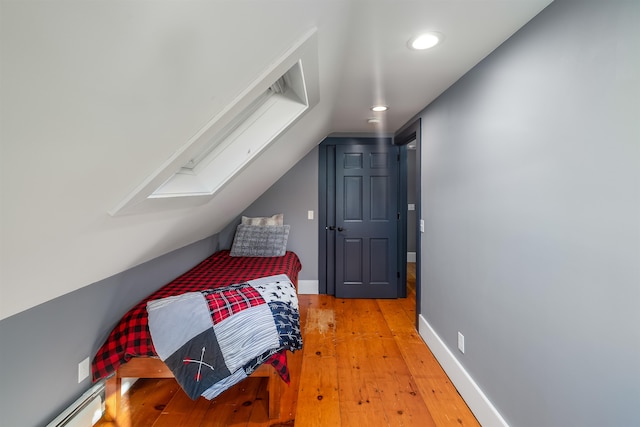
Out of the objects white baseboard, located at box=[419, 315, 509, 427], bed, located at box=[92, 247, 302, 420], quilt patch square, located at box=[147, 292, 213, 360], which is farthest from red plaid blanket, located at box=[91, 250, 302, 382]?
white baseboard, located at box=[419, 315, 509, 427]

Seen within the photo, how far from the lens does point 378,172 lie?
11.4 ft

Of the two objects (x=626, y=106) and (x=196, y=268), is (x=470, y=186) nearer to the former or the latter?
(x=626, y=106)

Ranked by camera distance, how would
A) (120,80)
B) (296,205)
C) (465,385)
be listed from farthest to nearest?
(296,205), (465,385), (120,80)

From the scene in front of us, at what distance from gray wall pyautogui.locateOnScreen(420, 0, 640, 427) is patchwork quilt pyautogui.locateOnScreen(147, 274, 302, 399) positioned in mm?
1142

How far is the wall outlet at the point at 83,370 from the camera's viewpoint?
1451 mm

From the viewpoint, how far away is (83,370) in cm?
147

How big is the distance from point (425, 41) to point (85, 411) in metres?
2.52

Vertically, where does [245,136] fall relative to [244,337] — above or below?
above

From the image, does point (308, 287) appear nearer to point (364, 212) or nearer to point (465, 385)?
point (364, 212)

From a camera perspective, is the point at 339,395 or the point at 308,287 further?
the point at 308,287

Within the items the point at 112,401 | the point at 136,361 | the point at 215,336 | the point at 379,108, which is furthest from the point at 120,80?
the point at 379,108

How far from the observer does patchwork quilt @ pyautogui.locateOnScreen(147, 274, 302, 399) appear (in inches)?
56.6

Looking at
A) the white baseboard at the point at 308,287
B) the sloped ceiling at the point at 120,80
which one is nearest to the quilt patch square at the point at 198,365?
the sloped ceiling at the point at 120,80

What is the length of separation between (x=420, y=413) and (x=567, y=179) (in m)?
1.51
